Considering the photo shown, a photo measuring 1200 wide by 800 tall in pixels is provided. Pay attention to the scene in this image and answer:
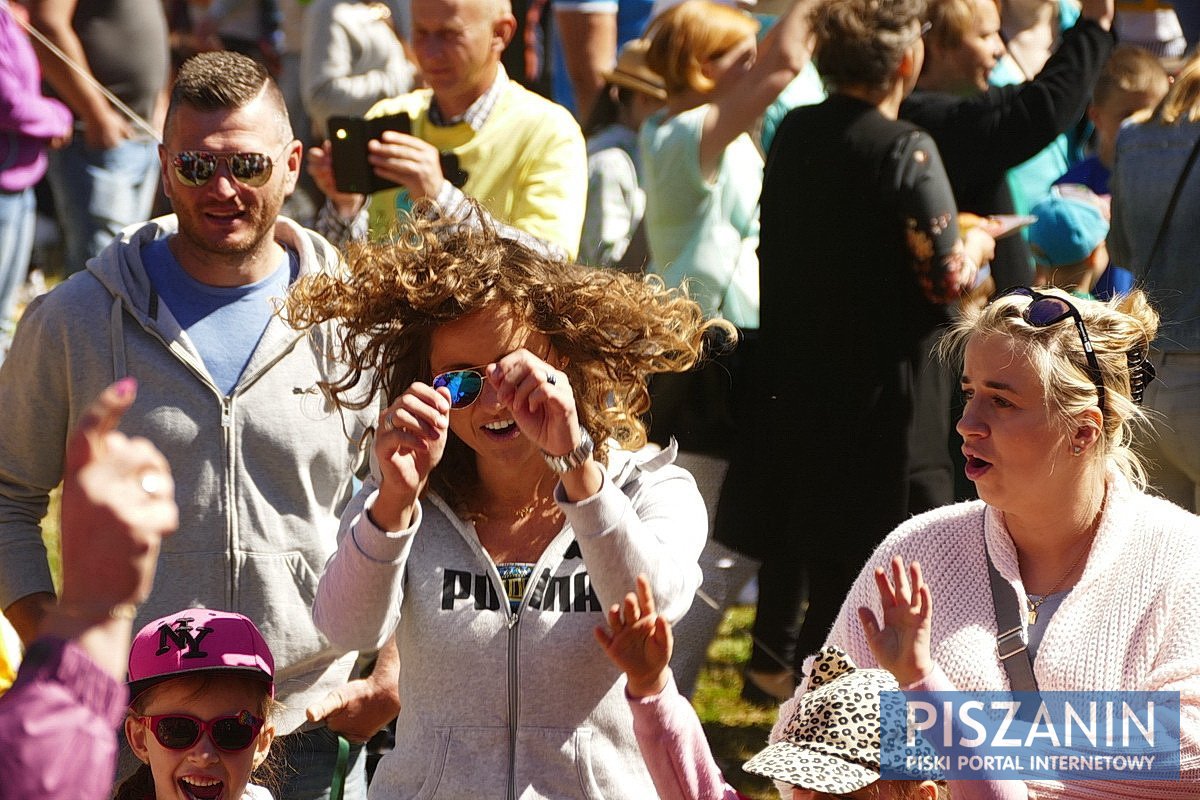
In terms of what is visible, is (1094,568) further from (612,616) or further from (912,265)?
(912,265)

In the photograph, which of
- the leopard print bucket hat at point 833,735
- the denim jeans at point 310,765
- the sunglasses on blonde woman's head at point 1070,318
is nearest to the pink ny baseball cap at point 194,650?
the denim jeans at point 310,765

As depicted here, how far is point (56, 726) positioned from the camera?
1619mm

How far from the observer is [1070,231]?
18.3 feet

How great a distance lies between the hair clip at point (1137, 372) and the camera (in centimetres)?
328

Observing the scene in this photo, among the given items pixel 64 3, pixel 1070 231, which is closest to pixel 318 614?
pixel 1070 231

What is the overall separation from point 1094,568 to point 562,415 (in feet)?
3.59

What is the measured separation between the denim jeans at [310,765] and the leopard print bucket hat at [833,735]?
131 cm

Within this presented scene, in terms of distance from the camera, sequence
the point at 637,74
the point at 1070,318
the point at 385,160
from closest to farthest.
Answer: the point at 1070,318, the point at 385,160, the point at 637,74

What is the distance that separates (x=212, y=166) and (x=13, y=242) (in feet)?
8.64

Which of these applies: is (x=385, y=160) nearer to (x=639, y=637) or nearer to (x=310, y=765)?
(x=310, y=765)

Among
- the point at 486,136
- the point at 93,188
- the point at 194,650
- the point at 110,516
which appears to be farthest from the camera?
the point at 93,188

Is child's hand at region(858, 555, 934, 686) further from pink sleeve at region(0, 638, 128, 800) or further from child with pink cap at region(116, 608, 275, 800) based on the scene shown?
pink sleeve at region(0, 638, 128, 800)

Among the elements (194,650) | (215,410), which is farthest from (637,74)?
(194,650)

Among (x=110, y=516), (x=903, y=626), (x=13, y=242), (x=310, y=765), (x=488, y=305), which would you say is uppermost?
(x=110, y=516)
